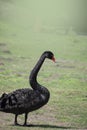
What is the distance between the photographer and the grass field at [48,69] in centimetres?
1866

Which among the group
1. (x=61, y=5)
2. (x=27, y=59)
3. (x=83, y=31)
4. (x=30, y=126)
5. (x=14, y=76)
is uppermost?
(x=30, y=126)

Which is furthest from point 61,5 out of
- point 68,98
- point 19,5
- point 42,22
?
point 68,98

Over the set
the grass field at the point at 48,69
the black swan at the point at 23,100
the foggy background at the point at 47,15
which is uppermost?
the black swan at the point at 23,100

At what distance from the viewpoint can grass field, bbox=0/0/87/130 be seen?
61.2 feet

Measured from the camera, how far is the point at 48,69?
1367 inches

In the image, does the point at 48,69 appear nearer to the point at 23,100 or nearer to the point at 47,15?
the point at 23,100

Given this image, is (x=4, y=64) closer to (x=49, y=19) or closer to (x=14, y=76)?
(x=14, y=76)

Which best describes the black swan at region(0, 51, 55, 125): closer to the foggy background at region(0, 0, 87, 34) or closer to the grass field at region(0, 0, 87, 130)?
the grass field at region(0, 0, 87, 130)

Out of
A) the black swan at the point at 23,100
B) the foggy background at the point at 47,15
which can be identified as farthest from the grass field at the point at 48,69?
the black swan at the point at 23,100

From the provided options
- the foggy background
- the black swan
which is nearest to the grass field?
the foggy background

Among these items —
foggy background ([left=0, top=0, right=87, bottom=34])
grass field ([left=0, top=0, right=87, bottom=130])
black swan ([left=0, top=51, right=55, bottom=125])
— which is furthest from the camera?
foggy background ([left=0, top=0, right=87, bottom=34])

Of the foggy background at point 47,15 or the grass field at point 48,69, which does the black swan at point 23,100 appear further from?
the foggy background at point 47,15

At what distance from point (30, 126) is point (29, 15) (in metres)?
65.6

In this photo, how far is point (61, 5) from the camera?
312 ft
